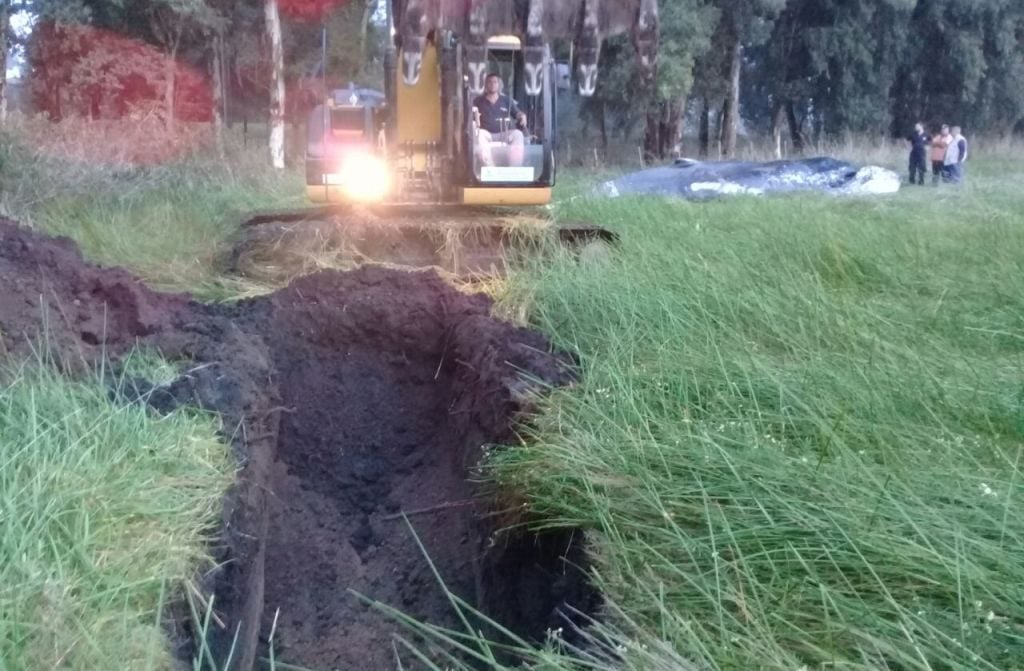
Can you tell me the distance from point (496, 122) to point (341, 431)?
3.72m

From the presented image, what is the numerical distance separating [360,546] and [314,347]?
6.92 feet

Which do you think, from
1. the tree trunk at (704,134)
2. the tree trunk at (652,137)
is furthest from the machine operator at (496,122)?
the tree trunk at (704,134)

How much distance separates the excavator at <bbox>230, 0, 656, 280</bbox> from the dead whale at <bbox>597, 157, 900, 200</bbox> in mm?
6076

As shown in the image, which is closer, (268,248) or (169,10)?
(268,248)

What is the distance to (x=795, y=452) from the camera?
386 cm

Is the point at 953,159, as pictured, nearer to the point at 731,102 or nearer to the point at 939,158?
the point at 939,158

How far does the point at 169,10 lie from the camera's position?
22.1 m

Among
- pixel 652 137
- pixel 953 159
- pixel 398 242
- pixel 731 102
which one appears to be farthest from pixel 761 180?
pixel 652 137

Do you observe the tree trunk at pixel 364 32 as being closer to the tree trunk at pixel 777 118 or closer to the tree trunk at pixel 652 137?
the tree trunk at pixel 652 137

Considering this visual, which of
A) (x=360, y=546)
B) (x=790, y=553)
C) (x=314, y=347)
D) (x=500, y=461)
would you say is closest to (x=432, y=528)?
(x=360, y=546)

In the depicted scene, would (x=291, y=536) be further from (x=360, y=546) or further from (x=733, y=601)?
(x=733, y=601)

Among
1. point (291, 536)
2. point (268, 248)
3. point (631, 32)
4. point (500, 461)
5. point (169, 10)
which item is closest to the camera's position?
point (500, 461)

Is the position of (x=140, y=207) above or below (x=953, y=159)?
below

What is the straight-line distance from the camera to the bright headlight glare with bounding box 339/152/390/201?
32.3 ft
